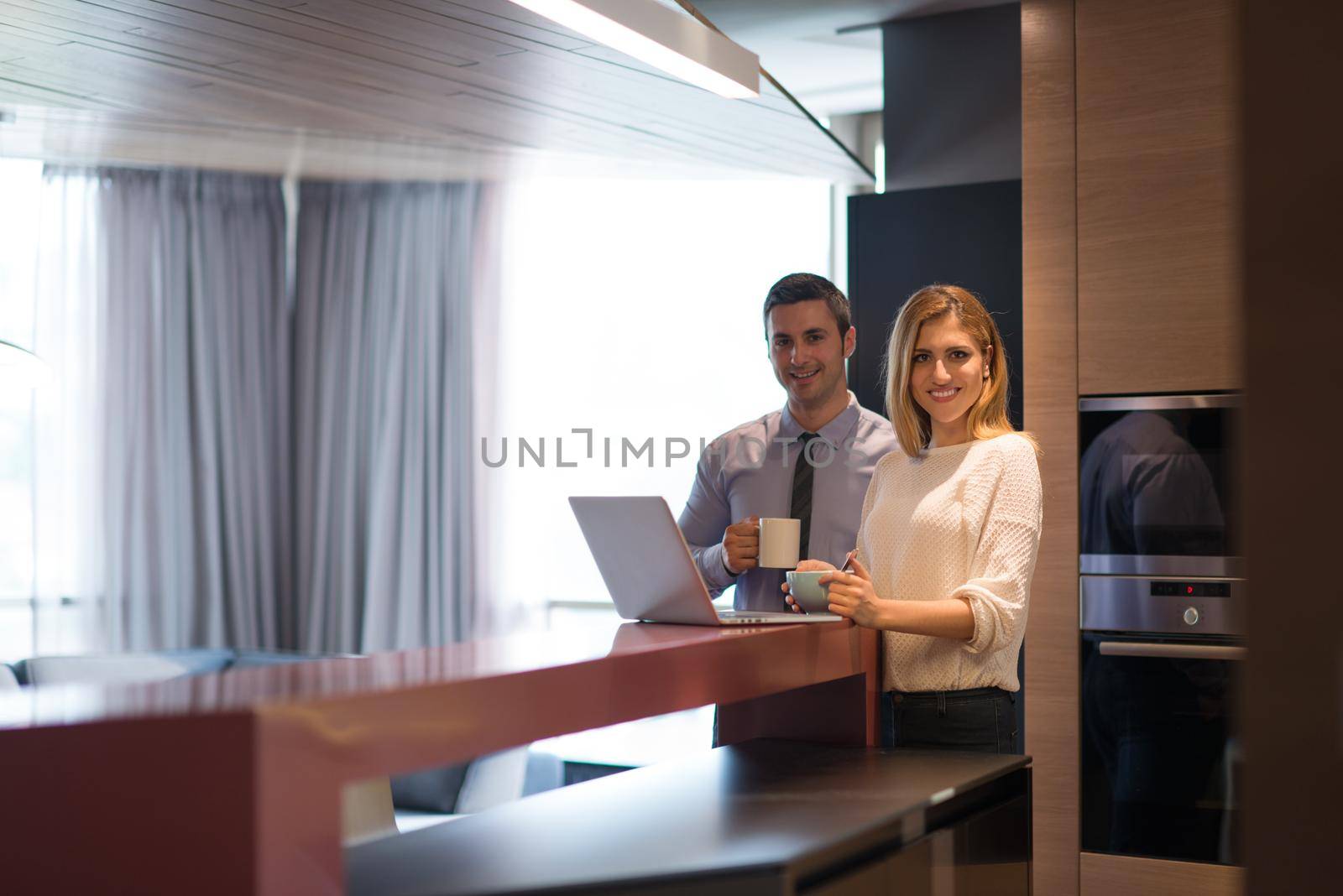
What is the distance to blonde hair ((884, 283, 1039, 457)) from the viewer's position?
7.30ft

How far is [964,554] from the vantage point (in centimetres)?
209

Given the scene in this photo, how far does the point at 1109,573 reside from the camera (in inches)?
118

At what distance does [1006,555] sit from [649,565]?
58 cm

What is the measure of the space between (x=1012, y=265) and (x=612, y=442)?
2155mm

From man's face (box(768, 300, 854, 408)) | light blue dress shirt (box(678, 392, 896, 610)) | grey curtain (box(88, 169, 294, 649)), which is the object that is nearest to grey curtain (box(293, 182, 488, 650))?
grey curtain (box(88, 169, 294, 649))

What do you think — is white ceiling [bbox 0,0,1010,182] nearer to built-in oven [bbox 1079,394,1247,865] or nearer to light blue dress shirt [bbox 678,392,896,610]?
light blue dress shirt [bbox 678,392,896,610]

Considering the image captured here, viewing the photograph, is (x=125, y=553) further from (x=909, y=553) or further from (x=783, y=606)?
(x=909, y=553)

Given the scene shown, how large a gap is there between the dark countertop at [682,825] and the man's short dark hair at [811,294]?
4.34 ft

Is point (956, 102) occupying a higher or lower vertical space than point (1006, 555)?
higher

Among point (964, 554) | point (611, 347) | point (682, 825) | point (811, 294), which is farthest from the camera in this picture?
point (611, 347)

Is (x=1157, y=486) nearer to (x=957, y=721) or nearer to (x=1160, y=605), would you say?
(x=1160, y=605)

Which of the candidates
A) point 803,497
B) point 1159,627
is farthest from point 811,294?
point 1159,627

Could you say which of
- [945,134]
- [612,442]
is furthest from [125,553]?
[945,134]

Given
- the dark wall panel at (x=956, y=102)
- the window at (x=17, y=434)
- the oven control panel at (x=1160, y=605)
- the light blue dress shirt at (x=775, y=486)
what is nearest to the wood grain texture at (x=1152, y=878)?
the oven control panel at (x=1160, y=605)
